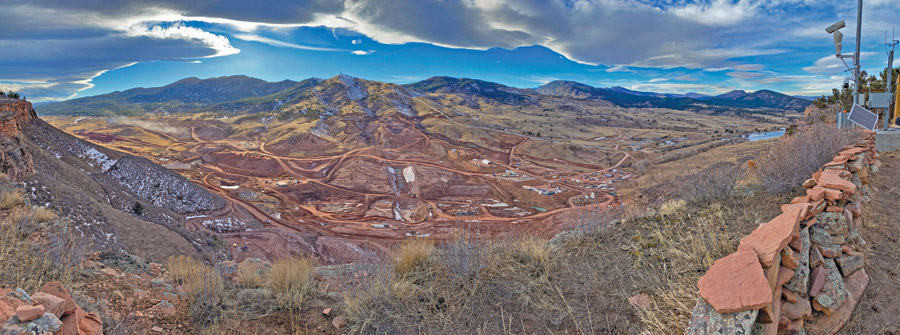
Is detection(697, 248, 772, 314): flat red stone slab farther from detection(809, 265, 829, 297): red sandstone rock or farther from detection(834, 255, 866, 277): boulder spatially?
detection(834, 255, 866, 277): boulder

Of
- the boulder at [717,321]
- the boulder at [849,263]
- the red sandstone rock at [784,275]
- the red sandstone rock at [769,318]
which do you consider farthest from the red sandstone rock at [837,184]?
the boulder at [717,321]

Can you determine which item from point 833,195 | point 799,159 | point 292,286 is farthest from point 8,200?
point 799,159

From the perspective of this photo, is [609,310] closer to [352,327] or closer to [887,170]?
[352,327]

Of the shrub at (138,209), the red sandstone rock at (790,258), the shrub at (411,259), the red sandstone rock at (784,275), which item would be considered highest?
the red sandstone rock at (790,258)

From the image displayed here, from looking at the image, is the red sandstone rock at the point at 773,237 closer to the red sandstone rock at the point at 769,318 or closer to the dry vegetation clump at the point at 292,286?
the red sandstone rock at the point at 769,318

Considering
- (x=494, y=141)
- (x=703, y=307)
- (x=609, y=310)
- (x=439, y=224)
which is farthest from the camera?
(x=494, y=141)

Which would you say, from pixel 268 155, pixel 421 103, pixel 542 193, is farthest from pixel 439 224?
pixel 421 103
